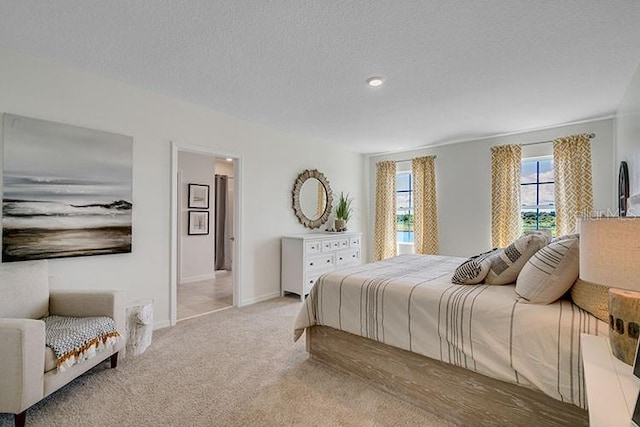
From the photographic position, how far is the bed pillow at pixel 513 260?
78.4 inches

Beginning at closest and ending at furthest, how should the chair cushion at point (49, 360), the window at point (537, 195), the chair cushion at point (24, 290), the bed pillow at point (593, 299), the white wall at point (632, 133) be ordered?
A: the bed pillow at point (593, 299), the chair cushion at point (49, 360), the chair cushion at point (24, 290), the white wall at point (632, 133), the window at point (537, 195)

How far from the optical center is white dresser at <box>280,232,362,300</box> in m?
4.20

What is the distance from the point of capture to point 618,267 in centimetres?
98

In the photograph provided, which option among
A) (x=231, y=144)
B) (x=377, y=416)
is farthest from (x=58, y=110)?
(x=377, y=416)

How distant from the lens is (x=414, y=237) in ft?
18.0

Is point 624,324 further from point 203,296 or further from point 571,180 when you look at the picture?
point 203,296

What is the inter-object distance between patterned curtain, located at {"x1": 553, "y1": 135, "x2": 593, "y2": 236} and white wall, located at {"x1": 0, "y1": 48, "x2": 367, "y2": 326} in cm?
354

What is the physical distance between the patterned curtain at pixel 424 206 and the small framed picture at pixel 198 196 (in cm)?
389

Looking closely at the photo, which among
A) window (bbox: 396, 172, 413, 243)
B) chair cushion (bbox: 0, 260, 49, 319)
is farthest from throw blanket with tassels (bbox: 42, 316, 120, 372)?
window (bbox: 396, 172, 413, 243)

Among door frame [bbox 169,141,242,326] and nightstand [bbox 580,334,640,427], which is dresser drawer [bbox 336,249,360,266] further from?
nightstand [bbox 580,334,640,427]

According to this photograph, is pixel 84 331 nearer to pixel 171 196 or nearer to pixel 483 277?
pixel 171 196

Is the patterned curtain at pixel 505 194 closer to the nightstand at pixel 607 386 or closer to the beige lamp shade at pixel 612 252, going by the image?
the nightstand at pixel 607 386

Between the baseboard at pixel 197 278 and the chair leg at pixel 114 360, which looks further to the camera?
the baseboard at pixel 197 278

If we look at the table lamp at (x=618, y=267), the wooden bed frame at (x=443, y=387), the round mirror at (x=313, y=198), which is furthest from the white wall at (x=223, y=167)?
the table lamp at (x=618, y=267)
